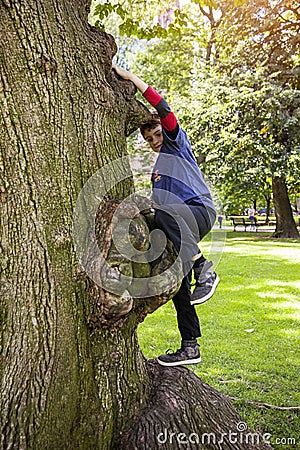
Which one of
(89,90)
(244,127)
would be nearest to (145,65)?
(244,127)

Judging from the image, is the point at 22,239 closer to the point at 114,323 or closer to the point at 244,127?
the point at 114,323

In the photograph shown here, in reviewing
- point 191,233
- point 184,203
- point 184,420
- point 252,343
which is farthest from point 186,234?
point 252,343

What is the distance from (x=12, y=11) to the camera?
100 inches

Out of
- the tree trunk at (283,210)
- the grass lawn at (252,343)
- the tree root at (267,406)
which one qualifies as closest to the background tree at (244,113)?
the tree trunk at (283,210)

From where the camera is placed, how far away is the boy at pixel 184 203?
3059 millimetres

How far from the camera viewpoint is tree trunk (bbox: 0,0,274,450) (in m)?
2.38

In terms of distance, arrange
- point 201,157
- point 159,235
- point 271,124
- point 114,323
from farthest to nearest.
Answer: point 201,157 → point 271,124 → point 159,235 → point 114,323

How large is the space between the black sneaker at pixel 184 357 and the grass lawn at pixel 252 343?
2.40 ft

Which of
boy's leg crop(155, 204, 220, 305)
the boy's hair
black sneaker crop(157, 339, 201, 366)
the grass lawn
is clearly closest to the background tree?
the grass lawn

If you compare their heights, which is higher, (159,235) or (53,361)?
(159,235)

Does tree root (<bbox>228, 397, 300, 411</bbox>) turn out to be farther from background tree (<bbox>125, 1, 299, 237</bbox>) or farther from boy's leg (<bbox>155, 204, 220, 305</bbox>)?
background tree (<bbox>125, 1, 299, 237</bbox>)

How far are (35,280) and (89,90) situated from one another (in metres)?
1.14

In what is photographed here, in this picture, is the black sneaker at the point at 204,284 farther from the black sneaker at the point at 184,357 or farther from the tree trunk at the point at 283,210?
the tree trunk at the point at 283,210

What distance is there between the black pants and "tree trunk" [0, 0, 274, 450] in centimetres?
19
